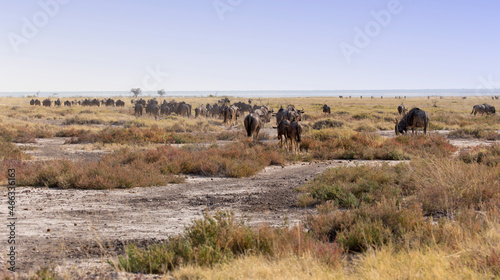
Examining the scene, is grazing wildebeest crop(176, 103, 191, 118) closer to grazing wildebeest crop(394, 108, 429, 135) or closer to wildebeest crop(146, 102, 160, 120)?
wildebeest crop(146, 102, 160, 120)

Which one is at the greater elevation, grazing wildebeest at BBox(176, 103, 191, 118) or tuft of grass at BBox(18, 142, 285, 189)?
grazing wildebeest at BBox(176, 103, 191, 118)

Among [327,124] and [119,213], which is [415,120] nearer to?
[327,124]

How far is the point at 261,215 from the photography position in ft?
27.8

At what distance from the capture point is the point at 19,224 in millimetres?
7812

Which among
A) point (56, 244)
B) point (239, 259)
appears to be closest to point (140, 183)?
point (56, 244)

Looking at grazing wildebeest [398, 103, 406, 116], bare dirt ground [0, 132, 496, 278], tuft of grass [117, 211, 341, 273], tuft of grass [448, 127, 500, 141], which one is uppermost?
grazing wildebeest [398, 103, 406, 116]

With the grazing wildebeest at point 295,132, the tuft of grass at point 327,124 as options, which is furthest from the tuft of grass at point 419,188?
the tuft of grass at point 327,124

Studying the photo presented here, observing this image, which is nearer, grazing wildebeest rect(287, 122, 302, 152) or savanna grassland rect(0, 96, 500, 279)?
savanna grassland rect(0, 96, 500, 279)

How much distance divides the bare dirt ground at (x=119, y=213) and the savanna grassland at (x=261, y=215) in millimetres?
29

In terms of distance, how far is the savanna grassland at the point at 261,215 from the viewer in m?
4.91

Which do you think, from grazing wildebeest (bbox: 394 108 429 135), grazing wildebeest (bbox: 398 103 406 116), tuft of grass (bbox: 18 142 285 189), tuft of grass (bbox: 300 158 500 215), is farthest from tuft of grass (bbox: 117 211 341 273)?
grazing wildebeest (bbox: 398 103 406 116)

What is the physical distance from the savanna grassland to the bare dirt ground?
0.03 metres

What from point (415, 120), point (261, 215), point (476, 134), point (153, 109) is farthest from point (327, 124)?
point (261, 215)

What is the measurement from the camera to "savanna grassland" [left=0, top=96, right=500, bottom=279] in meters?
4.91
